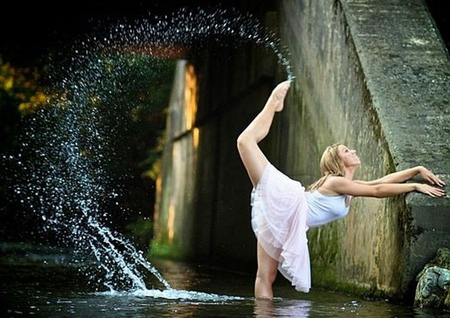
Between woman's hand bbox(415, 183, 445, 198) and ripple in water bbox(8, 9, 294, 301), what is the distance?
19.0 ft

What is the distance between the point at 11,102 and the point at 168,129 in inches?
233

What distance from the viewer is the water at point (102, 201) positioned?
8.80m

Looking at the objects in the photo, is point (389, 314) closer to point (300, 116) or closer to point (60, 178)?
point (300, 116)

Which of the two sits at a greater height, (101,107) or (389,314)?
(101,107)

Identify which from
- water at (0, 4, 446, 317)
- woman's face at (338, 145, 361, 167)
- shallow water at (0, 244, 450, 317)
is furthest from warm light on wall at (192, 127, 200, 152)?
woman's face at (338, 145, 361, 167)

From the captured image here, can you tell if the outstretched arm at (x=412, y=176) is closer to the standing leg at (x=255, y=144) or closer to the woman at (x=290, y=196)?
the woman at (x=290, y=196)

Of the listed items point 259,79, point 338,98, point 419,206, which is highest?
point 259,79

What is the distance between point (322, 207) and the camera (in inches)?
376

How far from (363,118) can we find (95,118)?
37.8ft

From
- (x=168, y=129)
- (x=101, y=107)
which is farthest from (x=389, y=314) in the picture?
(x=168, y=129)

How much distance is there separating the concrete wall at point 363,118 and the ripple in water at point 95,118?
40.7 inches

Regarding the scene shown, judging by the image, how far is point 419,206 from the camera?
949 cm

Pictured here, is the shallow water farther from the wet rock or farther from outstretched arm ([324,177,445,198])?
outstretched arm ([324,177,445,198])

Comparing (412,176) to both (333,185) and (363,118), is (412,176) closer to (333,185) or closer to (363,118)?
(333,185)
